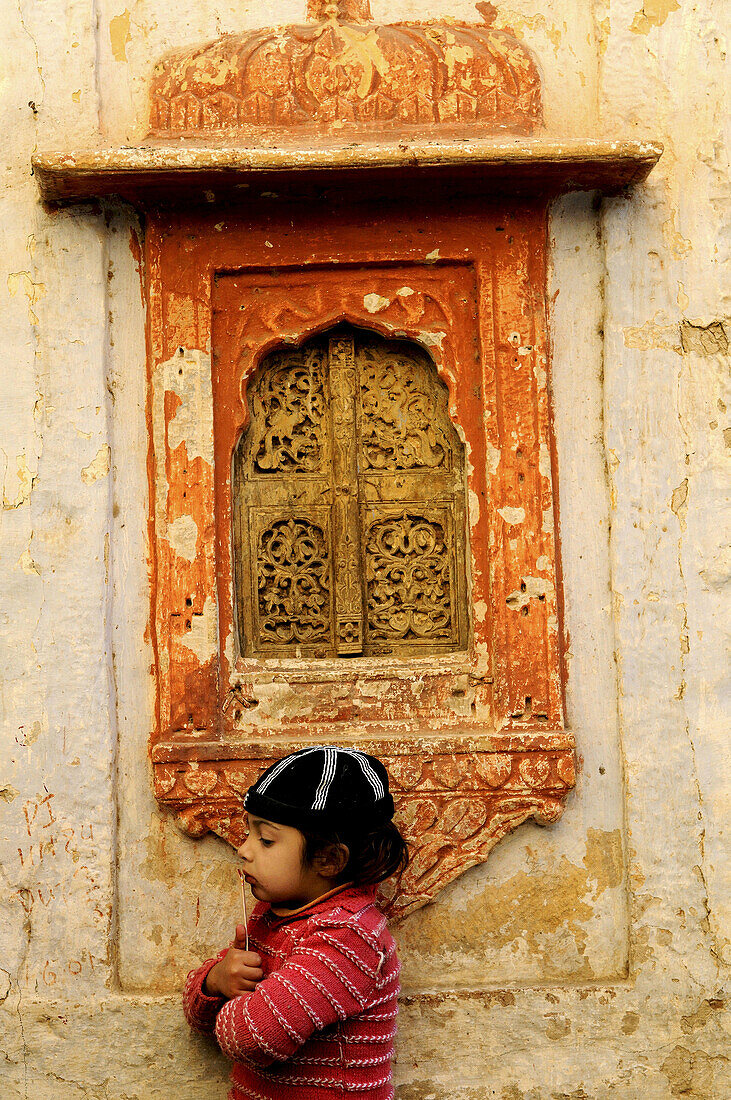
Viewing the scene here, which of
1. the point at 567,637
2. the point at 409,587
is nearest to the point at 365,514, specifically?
the point at 409,587

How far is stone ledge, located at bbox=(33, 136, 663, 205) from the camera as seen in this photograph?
2.92 metres

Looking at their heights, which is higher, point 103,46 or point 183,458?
point 103,46

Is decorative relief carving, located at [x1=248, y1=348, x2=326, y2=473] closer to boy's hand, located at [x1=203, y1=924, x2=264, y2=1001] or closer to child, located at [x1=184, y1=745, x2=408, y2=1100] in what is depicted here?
child, located at [x1=184, y1=745, x2=408, y2=1100]

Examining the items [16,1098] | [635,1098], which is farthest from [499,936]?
[16,1098]

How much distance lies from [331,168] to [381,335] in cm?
50

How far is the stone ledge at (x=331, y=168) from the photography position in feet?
9.59

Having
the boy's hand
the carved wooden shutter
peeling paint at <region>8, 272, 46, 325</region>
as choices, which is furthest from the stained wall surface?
the boy's hand

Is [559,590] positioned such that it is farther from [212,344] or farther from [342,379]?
[212,344]

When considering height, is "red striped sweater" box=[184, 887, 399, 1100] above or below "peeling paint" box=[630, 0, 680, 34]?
below

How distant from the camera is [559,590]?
3107mm

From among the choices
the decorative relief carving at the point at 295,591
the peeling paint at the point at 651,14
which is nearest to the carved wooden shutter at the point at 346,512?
the decorative relief carving at the point at 295,591

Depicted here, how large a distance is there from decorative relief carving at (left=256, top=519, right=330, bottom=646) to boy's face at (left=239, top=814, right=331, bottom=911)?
2.64 ft

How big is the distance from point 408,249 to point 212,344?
25.1 inches

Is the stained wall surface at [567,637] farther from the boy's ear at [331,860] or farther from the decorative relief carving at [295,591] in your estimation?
the boy's ear at [331,860]
